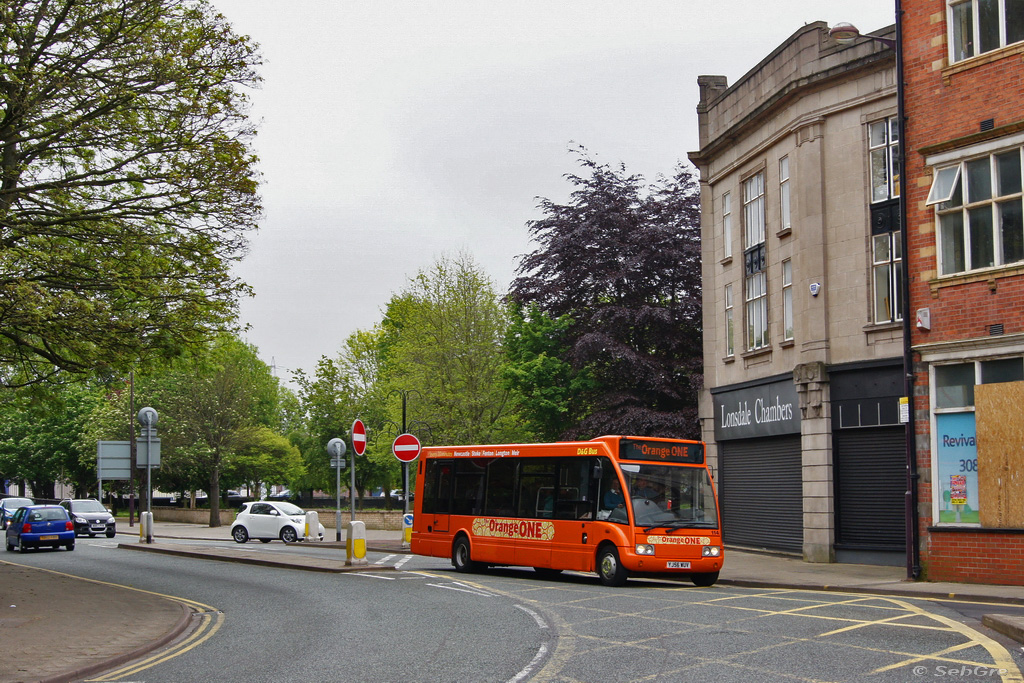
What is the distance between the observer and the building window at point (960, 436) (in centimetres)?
1733

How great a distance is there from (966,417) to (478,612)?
31.3 ft

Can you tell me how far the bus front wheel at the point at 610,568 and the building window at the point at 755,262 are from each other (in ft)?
32.1

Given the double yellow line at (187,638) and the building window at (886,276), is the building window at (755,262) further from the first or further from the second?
the double yellow line at (187,638)

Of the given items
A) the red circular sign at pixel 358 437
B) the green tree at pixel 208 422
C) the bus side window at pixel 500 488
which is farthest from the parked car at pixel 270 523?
the bus side window at pixel 500 488

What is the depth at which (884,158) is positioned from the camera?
21672mm

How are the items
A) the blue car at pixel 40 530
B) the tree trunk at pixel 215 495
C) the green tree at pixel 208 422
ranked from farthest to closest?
the tree trunk at pixel 215 495, the green tree at pixel 208 422, the blue car at pixel 40 530

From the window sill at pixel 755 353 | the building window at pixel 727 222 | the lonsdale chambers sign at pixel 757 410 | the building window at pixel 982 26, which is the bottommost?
the lonsdale chambers sign at pixel 757 410

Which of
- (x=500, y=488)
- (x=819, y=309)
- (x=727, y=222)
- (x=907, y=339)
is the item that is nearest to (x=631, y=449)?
(x=500, y=488)

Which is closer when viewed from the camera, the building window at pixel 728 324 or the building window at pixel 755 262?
the building window at pixel 755 262

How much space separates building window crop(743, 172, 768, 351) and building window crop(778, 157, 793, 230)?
1.07 meters

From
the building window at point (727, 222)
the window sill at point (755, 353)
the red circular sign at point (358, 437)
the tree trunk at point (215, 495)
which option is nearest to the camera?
the red circular sign at point (358, 437)

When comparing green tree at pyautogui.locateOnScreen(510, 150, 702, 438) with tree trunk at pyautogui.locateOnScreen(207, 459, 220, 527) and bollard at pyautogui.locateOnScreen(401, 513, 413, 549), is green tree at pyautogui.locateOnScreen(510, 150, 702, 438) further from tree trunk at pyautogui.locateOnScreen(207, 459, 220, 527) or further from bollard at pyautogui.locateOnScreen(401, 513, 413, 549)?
tree trunk at pyautogui.locateOnScreen(207, 459, 220, 527)

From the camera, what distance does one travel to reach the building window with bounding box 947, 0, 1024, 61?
17344mm

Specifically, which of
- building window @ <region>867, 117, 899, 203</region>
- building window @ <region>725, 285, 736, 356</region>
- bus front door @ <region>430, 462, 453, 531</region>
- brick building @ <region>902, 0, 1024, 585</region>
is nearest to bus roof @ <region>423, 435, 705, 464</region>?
bus front door @ <region>430, 462, 453, 531</region>
